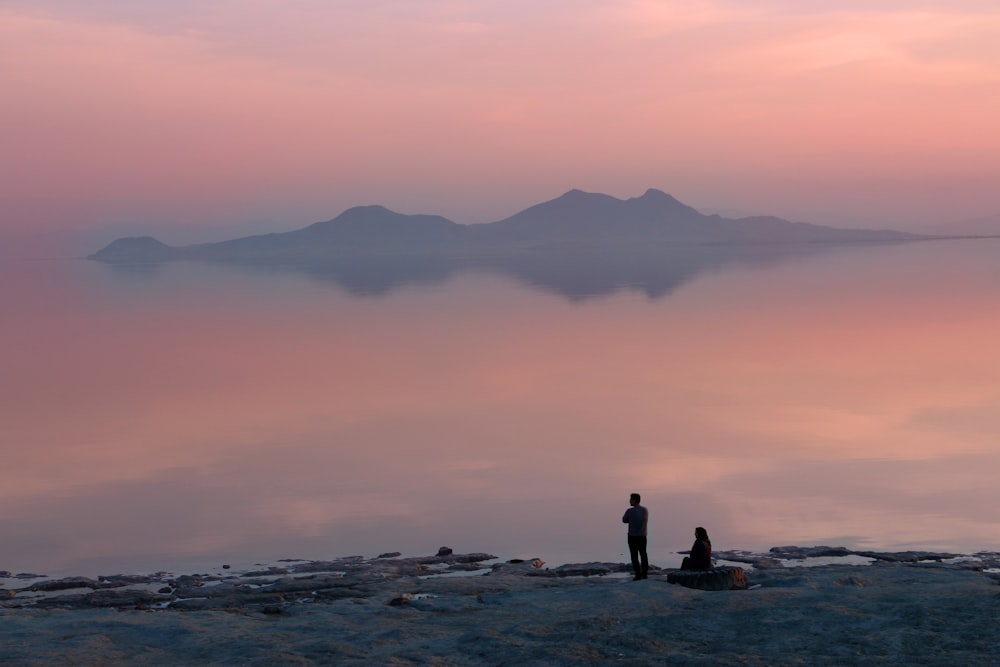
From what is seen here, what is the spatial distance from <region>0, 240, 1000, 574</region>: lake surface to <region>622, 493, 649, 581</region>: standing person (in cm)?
305

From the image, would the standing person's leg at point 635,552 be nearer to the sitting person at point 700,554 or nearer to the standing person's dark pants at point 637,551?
the standing person's dark pants at point 637,551

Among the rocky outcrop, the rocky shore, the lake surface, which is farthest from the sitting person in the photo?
the lake surface

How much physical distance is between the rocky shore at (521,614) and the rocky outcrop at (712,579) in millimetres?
26

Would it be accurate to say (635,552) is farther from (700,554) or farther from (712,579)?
(712,579)

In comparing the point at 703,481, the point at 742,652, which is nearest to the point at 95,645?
the point at 742,652

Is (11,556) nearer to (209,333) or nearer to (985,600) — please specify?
(985,600)

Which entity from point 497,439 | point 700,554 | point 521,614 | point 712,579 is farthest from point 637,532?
point 497,439

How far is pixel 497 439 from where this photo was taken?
→ 37656 mm

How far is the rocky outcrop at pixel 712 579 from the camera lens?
20.0 metres

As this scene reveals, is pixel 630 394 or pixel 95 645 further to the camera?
pixel 630 394

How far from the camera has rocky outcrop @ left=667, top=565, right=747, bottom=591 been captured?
65.6ft

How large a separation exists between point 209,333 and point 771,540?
193 ft

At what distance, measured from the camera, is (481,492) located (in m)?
31.0

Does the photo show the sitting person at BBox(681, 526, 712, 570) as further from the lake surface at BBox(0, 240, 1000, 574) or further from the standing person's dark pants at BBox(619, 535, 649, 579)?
the lake surface at BBox(0, 240, 1000, 574)
